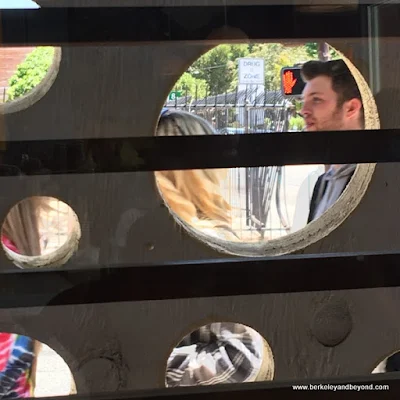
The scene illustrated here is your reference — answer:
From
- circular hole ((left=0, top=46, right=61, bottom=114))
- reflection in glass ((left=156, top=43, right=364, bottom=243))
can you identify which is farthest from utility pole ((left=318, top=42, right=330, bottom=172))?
circular hole ((left=0, top=46, right=61, bottom=114))

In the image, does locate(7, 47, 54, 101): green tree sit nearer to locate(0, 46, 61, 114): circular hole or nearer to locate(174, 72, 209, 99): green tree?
locate(0, 46, 61, 114): circular hole

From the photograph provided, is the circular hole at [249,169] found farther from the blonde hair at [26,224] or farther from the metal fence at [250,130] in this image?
the blonde hair at [26,224]

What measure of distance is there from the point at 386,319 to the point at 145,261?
0.24 meters

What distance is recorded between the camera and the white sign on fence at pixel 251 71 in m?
0.55

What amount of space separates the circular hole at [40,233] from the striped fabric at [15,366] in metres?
0.07

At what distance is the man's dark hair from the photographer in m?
0.59

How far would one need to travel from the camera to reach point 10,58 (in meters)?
0.45

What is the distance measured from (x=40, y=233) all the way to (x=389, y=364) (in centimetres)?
35

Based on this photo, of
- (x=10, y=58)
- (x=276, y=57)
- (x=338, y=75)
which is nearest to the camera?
(x=10, y=58)

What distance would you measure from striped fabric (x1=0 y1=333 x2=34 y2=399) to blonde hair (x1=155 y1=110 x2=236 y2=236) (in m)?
0.19

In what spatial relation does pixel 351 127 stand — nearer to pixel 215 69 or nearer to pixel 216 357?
pixel 215 69

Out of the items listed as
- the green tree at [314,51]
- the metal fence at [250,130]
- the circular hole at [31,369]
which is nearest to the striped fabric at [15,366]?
the circular hole at [31,369]

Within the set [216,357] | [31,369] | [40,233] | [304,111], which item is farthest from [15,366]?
[304,111]

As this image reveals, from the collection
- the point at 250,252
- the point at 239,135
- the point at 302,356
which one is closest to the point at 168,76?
the point at 239,135
